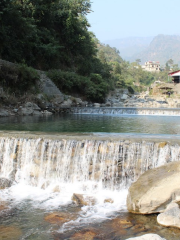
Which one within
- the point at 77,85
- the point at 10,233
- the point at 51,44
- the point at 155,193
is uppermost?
the point at 51,44

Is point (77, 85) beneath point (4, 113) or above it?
above

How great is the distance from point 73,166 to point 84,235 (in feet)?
8.36

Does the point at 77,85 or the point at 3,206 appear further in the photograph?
the point at 77,85

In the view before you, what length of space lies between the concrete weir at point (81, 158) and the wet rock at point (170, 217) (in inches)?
67.3

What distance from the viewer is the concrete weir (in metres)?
6.45

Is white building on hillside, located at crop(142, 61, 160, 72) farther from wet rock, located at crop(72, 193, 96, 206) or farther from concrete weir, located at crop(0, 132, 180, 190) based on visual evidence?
wet rock, located at crop(72, 193, 96, 206)

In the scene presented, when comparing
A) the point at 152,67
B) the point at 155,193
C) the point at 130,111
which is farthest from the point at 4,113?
the point at 152,67

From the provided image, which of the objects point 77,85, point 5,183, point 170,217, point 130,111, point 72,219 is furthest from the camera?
point 77,85

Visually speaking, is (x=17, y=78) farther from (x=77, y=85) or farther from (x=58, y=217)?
(x=58, y=217)

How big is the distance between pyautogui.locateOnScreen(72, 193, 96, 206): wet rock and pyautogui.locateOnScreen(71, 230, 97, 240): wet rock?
3.79ft

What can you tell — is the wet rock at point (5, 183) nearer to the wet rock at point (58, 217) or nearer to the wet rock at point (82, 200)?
the wet rock at point (82, 200)

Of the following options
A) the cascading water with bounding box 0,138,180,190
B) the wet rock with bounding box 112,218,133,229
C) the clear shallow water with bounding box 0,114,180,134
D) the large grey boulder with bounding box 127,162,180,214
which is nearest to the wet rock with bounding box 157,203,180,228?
the large grey boulder with bounding box 127,162,180,214

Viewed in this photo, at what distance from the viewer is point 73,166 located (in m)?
6.80

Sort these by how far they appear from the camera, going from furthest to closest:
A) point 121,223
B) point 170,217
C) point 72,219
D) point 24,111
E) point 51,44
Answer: point 51,44 < point 24,111 < point 72,219 < point 121,223 < point 170,217
